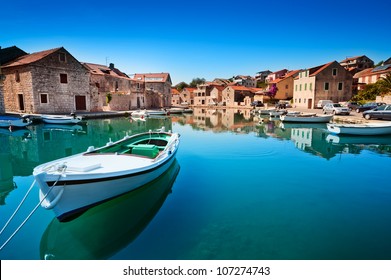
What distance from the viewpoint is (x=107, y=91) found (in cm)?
4062

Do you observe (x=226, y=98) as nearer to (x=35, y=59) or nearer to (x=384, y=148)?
(x=35, y=59)

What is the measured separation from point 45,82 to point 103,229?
2837 centimetres

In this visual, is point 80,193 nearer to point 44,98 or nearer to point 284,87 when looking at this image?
point 44,98

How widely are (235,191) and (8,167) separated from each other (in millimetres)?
9543

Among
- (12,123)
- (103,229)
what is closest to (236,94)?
(12,123)

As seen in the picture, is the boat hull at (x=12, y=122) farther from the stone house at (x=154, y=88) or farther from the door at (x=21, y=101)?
the stone house at (x=154, y=88)

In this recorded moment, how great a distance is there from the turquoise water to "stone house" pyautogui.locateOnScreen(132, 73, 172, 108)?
37.1 meters

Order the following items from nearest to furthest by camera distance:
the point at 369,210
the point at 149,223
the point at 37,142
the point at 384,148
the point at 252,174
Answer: the point at 149,223 → the point at 369,210 → the point at 252,174 → the point at 384,148 → the point at 37,142

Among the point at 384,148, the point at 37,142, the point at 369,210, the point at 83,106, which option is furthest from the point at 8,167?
the point at 83,106

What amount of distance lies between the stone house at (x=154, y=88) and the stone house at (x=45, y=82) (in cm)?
1547

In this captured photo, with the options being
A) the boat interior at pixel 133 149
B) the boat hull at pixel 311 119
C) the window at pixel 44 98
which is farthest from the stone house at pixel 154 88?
the boat interior at pixel 133 149

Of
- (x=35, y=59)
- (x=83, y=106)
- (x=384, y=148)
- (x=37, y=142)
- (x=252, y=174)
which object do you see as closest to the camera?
(x=252, y=174)

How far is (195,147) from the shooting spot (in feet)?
48.3

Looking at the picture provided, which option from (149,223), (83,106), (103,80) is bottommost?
(149,223)
